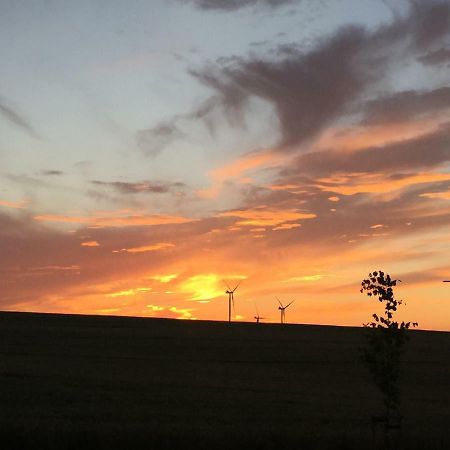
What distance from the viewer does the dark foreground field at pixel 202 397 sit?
31.3 meters

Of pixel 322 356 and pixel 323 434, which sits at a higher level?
pixel 322 356

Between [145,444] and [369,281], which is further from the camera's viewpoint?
[369,281]

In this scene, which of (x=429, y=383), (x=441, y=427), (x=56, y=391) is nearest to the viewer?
(x=441, y=427)

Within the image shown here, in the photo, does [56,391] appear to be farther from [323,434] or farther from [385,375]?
[385,375]

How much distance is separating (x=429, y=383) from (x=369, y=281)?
39.0 m

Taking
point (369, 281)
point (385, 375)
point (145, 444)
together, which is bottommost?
point (145, 444)

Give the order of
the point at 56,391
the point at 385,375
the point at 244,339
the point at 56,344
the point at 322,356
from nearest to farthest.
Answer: the point at 385,375
the point at 56,391
the point at 322,356
the point at 56,344
the point at 244,339

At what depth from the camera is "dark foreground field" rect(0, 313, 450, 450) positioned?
3134cm

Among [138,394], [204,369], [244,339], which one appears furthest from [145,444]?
[244,339]

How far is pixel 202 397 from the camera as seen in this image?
5122 centimetres

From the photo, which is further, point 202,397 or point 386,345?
point 202,397

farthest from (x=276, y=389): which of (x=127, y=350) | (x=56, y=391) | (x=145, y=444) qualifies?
(x=127, y=350)

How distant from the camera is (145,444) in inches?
1151

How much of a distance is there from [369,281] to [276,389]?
2609cm
